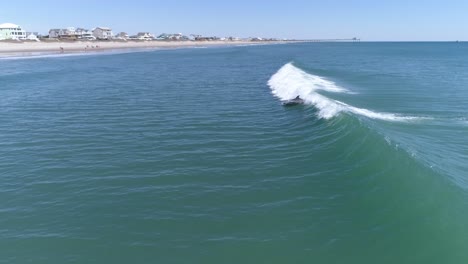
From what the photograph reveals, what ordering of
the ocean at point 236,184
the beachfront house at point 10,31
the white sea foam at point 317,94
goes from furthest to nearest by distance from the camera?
the beachfront house at point 10,31 → the white sea foam at point 317,94 → the ocean at point 236,184

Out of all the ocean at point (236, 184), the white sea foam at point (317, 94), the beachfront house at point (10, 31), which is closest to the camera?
the ocean at point (236, 184)

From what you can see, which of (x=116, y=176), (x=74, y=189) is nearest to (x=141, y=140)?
(x=116, y=176)

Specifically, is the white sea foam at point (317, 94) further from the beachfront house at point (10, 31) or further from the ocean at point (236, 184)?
the beachfront house at point (10, 31)

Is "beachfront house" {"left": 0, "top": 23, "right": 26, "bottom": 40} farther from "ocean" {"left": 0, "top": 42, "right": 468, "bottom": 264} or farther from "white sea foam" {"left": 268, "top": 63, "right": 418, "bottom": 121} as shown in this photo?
"ocean" {"left": 0, "top": 42, "right": 468, "bottom": 264}

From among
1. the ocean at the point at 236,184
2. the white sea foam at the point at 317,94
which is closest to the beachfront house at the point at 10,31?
the white sea foam at the point at 317,94

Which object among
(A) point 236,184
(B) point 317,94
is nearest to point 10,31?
(B) point 317,94

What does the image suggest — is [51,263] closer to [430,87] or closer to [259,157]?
[259,157]
